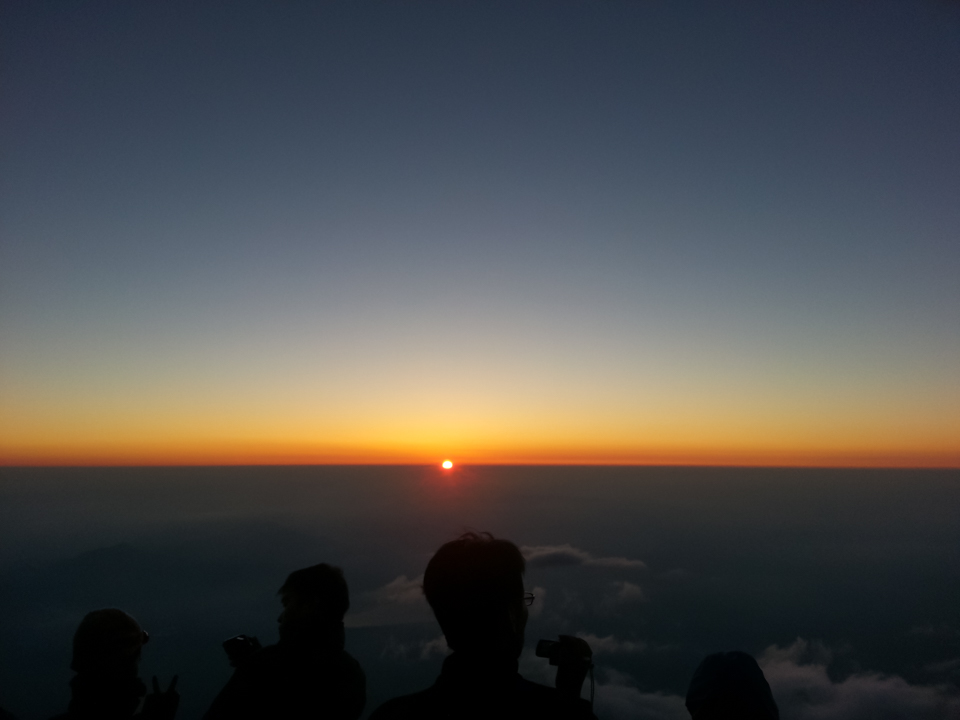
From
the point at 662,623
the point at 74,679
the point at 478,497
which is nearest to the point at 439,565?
the point at 74,679

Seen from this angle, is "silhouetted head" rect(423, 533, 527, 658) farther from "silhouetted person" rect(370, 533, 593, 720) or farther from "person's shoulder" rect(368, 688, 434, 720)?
"person's shoulder" rect(368, 688, 434, 720)

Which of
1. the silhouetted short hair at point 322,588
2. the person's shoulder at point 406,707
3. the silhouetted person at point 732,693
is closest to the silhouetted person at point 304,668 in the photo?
the silhouetted short hair at point 322,588

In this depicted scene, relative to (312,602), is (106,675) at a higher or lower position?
lower

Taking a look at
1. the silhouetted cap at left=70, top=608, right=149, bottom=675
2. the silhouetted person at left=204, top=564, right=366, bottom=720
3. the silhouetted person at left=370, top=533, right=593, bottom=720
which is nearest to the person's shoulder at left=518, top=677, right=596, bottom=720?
the silhouetted person at left=370, top=533, right=593, bottom=720

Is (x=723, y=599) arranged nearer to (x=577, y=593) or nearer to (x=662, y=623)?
(x=662, y=623)

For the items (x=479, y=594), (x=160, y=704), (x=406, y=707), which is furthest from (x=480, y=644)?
(x=160, y=704)

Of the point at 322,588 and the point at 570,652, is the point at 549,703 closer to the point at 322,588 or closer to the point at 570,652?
the point at 570,652
